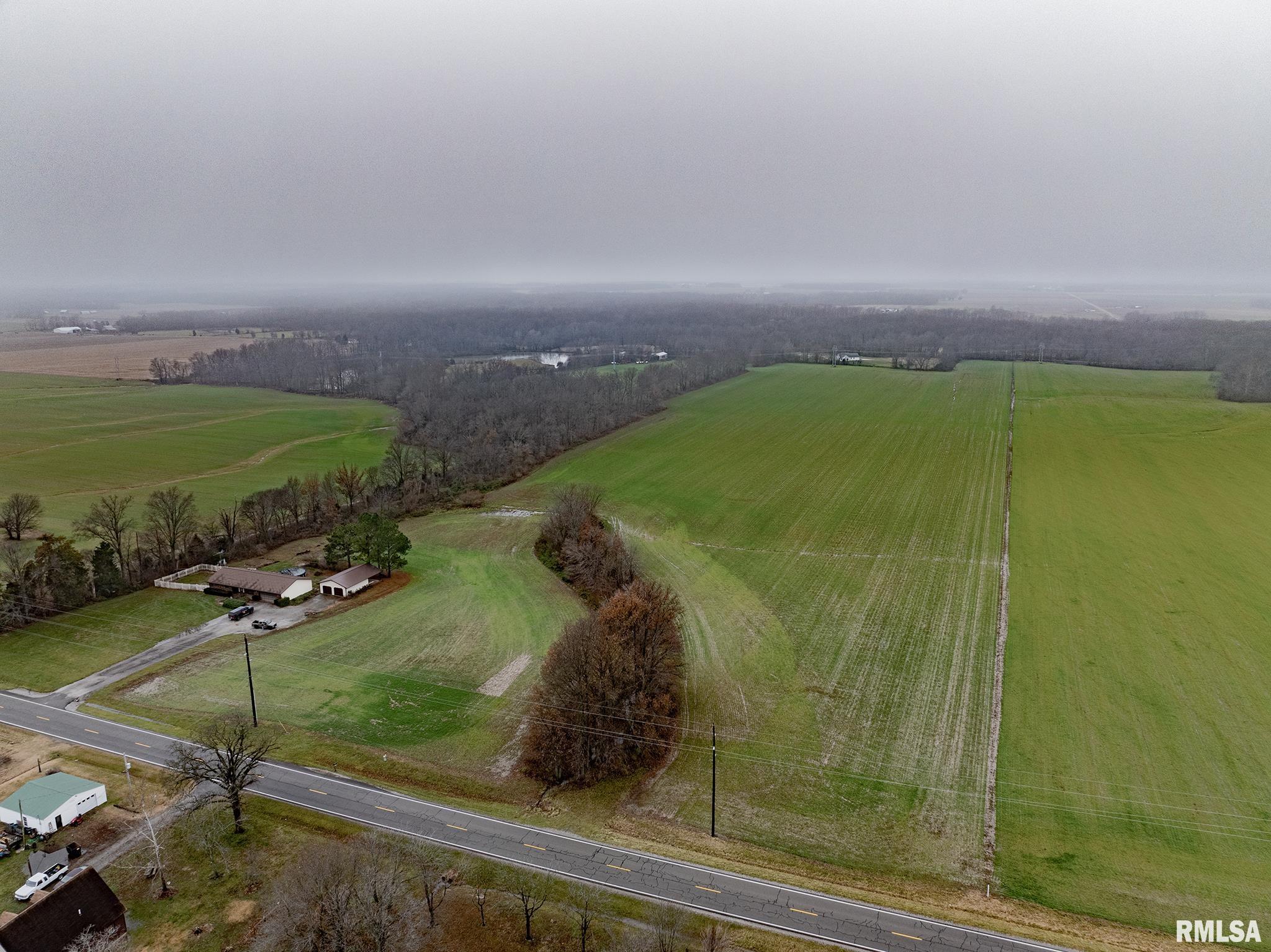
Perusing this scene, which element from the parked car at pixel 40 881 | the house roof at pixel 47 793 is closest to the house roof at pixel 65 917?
the parked car at pixel 40 881

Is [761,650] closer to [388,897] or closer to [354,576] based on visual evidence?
[388,897]

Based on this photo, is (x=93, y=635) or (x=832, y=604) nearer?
(x=93, y=635)

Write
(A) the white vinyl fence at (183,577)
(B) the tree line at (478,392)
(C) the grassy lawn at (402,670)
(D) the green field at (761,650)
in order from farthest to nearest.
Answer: (B) the tree line at (478,392), (A) the white vinyl fence at (183,577), (C) the grassy lawn at (402,670), (D) the green field at (761,650)

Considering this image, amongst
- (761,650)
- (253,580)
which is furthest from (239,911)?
A: (253,580)

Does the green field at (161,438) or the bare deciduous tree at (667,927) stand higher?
the green field at (161,438)

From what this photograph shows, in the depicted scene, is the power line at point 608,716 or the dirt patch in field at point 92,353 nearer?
→ the power line at point 608,716

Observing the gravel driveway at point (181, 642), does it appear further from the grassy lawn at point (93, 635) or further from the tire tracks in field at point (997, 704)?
the tire tracks in field at point (997, 704)

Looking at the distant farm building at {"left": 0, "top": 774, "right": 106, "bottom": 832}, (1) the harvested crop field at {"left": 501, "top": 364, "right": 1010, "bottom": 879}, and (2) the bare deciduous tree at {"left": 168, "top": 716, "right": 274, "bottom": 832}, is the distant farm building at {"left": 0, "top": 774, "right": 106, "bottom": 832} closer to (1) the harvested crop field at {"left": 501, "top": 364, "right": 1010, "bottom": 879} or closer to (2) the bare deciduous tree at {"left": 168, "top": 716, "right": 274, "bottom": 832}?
(2) the bare deciduous tree at {"left": 168, "top": 716, "right": 274, "bottom": 832}

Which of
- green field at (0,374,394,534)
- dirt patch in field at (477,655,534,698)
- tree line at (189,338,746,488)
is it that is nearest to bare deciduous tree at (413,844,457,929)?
dirt patch in field at (477,655,534,698)
